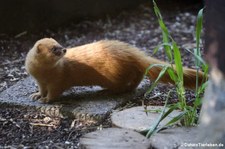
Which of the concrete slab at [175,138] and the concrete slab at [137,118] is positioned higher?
the concrete slab at [137,118]

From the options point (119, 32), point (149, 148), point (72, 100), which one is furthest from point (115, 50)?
point (119, 32)

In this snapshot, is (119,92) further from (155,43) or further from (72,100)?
(155,43)

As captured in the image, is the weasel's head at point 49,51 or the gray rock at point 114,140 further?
the weasel's head at point 49,51

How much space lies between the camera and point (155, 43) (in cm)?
503

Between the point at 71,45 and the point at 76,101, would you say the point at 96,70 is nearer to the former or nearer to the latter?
the point at 76,101

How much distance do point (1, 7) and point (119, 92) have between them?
1954mm

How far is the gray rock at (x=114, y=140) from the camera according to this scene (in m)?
2.61

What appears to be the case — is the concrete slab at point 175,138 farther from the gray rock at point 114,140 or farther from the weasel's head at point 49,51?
the weasel's head at point 49,51

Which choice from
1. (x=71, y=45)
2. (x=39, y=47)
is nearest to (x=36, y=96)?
(x=39, y=47)

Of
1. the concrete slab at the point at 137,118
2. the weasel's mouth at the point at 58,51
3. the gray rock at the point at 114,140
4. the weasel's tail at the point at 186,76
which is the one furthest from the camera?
the weasel's tail at the point at 186,76

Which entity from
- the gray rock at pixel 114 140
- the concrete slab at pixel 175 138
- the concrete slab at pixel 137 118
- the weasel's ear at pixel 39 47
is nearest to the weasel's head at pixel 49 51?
the weasel's ear at pixel 39 47

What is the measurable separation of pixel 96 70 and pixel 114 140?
30.4 inches

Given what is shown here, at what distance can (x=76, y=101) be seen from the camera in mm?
3334

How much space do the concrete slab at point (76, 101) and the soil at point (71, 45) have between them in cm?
5
